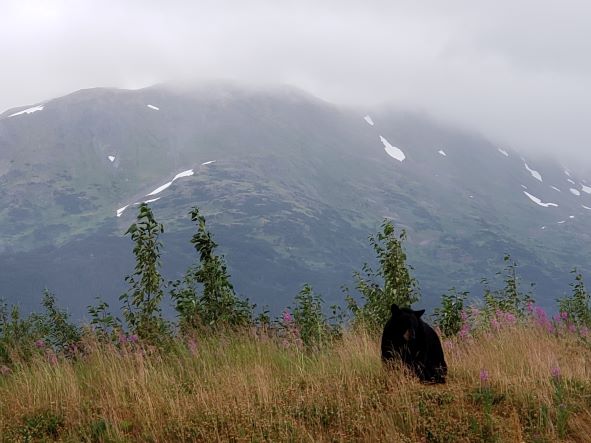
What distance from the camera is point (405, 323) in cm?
748

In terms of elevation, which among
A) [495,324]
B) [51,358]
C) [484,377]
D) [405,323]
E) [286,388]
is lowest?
[495,324]

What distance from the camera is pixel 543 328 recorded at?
35.8 feet

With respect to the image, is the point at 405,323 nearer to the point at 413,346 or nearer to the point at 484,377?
the point at 413,346

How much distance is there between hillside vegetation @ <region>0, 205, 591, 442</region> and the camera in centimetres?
611

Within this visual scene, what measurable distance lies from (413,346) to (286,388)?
1.76 meters

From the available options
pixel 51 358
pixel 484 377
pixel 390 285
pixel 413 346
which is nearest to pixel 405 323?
pixel 413 346

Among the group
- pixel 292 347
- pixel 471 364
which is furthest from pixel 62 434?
pixel 471 364

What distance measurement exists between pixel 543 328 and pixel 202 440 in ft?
25.0

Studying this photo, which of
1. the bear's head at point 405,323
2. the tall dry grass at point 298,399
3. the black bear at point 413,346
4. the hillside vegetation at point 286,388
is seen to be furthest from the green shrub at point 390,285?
the bear's head at point 405,323

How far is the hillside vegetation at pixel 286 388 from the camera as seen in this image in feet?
20.0

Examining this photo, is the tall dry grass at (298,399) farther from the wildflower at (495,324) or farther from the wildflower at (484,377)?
the wildflower at (495,324)

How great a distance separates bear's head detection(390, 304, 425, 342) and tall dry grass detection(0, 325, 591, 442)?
1.70ft

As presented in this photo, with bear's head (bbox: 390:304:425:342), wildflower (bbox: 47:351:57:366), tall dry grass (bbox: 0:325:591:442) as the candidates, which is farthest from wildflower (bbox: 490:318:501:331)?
wildflower (bbox: 47:351:57:366)

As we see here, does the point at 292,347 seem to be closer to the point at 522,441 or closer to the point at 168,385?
the point at 168,385
